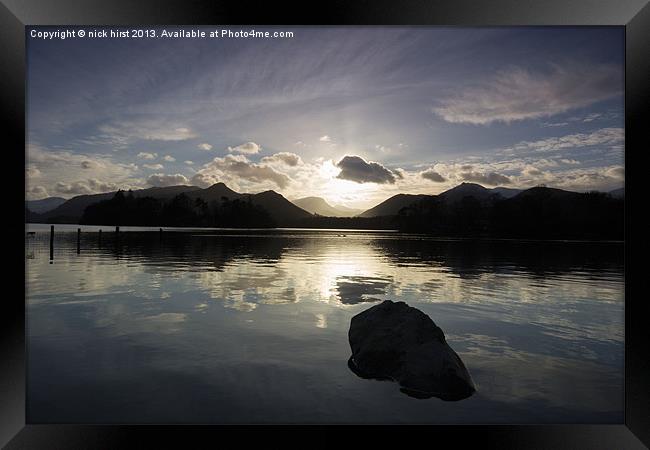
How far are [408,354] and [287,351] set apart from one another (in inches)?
128

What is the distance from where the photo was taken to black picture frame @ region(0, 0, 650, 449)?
5109 millimetres

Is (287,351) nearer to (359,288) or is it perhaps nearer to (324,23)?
(324,23)

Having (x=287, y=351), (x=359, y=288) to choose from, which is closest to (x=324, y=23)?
(x=287, y=351)

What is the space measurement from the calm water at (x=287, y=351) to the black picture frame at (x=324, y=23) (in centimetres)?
59

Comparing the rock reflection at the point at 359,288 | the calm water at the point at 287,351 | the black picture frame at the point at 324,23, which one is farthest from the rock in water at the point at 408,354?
the rock reflection at the point at 359,288

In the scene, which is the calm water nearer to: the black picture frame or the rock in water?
the rock in water

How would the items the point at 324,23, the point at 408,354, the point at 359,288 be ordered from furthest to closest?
the point at 359,288 < the point at 408,354 < the point at 324,23

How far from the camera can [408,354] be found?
261 inches

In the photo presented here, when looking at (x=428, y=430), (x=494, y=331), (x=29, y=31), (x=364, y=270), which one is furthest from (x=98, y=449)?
(x=364, y=270)

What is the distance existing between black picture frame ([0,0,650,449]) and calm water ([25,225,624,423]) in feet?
1.93

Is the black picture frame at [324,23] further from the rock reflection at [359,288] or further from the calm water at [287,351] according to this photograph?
the rock reflection at [359,288]

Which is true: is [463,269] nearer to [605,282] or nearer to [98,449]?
[605,282]

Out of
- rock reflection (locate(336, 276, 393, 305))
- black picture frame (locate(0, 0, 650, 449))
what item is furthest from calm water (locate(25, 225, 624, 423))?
black picture frame (locate(0, 0, 650, 449))

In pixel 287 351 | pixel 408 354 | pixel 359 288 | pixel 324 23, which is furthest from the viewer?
pixel 359 288
